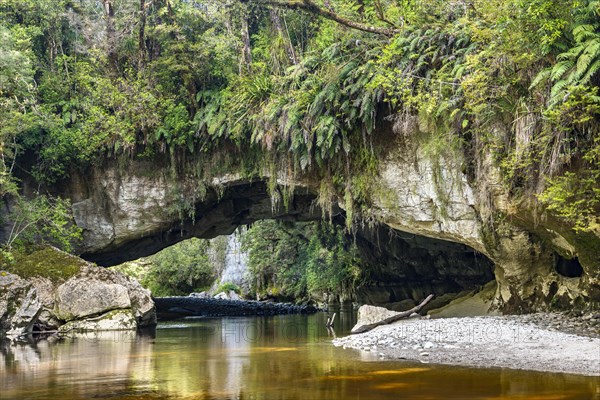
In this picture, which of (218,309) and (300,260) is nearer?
(218,309)

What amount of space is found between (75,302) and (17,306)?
1.87 metres

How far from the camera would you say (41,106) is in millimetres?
23016

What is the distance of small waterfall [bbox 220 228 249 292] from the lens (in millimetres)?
42094

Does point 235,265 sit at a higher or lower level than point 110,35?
lower

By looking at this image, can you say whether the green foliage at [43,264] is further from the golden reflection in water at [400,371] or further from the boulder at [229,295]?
the boulder at [229,295]

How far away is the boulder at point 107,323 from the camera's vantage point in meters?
19.5

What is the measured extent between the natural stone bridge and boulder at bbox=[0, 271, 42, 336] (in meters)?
5.59

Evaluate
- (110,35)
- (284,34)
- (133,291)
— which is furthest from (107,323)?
(284,34)

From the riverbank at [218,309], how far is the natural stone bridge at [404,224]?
3.72m

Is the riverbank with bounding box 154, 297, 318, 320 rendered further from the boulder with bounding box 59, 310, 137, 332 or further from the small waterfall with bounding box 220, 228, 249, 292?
the small waterfall with bounding box 220, 228, 249, 292

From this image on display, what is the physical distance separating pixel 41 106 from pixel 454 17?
15.5m

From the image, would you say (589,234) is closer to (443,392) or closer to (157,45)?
(443,392)

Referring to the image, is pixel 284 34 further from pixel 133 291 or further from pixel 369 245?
pixel 369 245

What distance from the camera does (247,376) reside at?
388 inches
